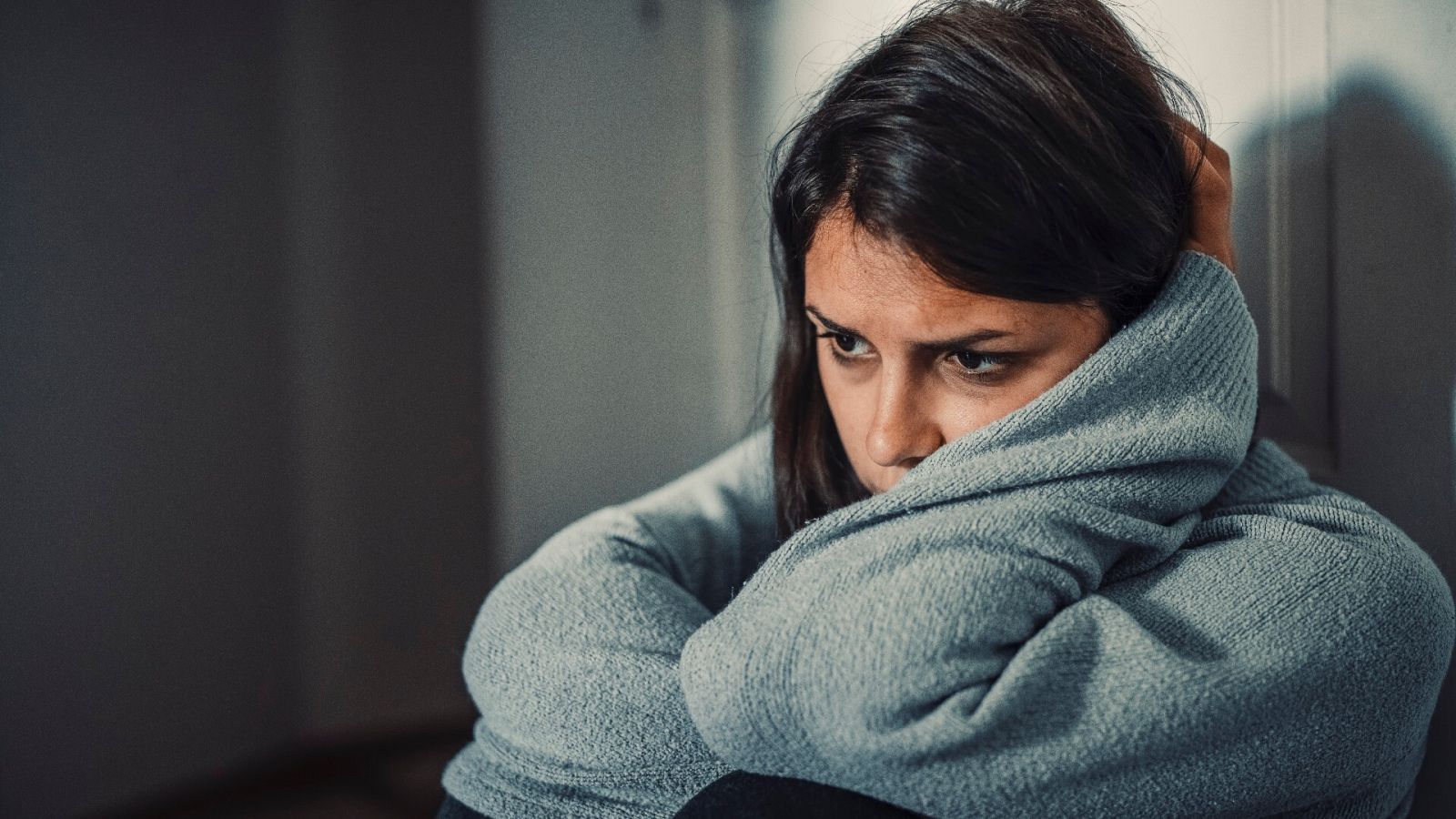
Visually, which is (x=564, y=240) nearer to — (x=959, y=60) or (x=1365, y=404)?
(x=959, y=60)

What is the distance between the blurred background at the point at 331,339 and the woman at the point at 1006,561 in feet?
1.51

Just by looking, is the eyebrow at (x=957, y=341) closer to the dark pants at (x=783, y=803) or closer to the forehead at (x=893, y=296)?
the forehead at (x=893, y=296)

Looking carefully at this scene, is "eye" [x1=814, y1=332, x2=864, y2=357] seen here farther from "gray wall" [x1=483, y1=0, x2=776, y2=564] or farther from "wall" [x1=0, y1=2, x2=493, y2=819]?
"wall" [x1=0, y1=2, x2=493, y2=819]

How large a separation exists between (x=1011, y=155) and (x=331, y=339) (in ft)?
4.02

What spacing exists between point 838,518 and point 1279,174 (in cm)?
46

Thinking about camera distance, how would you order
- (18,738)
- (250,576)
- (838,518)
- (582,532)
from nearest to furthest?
(838,518) → (582,532) → (18,738) → (250,576)

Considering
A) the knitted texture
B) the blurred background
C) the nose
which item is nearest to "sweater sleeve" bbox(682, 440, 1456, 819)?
the knitted texture

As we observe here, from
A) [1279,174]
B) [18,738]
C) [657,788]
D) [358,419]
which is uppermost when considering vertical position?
[1279,174]

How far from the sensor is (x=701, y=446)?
4.02 feet

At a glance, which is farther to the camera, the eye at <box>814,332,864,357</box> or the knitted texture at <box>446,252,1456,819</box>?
the eye at <box>814,332,864,357</box>

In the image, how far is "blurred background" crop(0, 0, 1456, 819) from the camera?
1.20 m

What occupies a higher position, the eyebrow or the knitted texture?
the eyebrow

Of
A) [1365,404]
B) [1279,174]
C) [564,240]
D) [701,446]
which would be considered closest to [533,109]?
[564,240]

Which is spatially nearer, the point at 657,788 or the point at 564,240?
the point at 657,788
